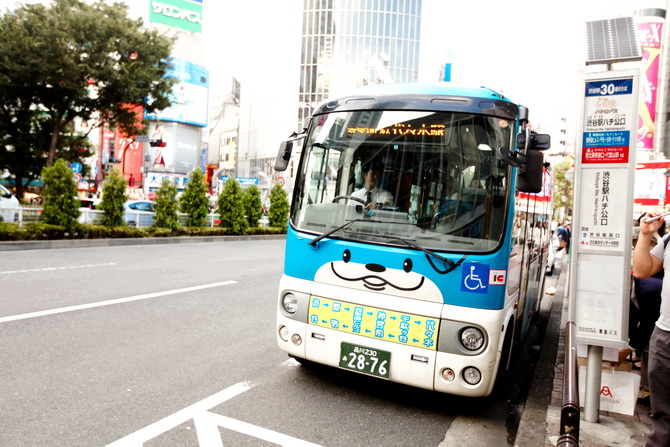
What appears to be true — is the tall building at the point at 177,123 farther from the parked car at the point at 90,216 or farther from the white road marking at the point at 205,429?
the white road marking at the point at 205,429

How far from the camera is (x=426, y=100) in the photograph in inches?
176

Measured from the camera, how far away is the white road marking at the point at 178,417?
3.46 metres

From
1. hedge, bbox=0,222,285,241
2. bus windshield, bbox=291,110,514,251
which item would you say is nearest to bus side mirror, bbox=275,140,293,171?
bus windshield, bbox=291,110,514,251

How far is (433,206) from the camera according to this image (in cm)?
426

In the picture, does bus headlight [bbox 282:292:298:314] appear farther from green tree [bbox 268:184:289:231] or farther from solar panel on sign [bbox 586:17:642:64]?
green tree [bbox 268:184:289:231]

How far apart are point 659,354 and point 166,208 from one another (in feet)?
67.1

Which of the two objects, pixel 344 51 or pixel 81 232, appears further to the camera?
→ pixel 344 51

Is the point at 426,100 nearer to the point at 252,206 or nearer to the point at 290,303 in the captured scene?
the point at 290,303

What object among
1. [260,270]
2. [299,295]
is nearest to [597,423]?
[299,295]

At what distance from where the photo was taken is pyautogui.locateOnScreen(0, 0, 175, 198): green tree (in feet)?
66.2

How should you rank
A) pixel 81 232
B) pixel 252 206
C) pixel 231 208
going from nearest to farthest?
1. pixel 81 232
2. pixel 231 208
3. pixel 252 206

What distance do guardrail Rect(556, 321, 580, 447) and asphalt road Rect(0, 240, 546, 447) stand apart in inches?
52.0

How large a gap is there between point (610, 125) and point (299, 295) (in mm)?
2804

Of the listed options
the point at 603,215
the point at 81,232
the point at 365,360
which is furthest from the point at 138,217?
the point at 603,215
